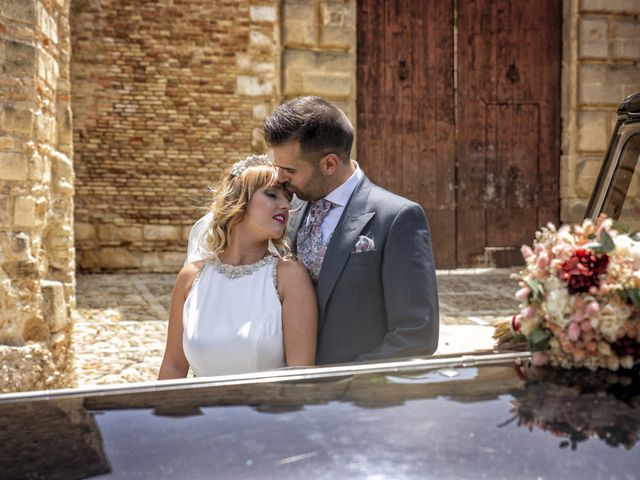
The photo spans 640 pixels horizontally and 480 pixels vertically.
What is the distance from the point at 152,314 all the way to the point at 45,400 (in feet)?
19.3

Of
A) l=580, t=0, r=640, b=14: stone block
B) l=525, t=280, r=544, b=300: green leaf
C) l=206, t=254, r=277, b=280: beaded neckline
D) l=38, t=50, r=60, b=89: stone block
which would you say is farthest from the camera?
l=580, t=0, r=640, b=14: stone block

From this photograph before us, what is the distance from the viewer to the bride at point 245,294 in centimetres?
266

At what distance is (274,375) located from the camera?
1.75 metres

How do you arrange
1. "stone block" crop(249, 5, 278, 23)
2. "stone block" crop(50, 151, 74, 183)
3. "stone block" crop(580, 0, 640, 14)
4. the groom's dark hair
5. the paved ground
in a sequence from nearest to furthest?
the groom's dark hair, "stone block" crop(50, 151, 74, 183), the paved ground, "stone block" crop(249, 5, 278, 23), "stone block" crop(580, 0, 640, 14)

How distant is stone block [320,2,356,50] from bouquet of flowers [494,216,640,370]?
823 cm

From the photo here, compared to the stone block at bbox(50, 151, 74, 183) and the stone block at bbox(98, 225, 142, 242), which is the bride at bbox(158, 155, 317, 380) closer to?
the stone block at bbox(50, 151, 74, 183)

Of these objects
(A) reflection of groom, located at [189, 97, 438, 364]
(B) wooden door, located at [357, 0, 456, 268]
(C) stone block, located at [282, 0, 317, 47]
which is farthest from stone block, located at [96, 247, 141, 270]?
(A) reflection of groom, located at [189, 97, 438, 364]

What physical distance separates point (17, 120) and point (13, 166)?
0.26 meters

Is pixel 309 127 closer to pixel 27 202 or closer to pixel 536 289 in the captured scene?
pixel 536 289

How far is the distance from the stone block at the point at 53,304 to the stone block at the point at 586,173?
25.2 ft

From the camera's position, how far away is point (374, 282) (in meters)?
2.63

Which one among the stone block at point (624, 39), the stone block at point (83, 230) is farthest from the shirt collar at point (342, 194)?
the stone block at point (624, 39)

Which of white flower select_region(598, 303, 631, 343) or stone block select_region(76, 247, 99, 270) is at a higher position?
white flower select_region(598, 303, 631, 343)

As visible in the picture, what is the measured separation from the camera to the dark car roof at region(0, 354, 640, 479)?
1.29m
